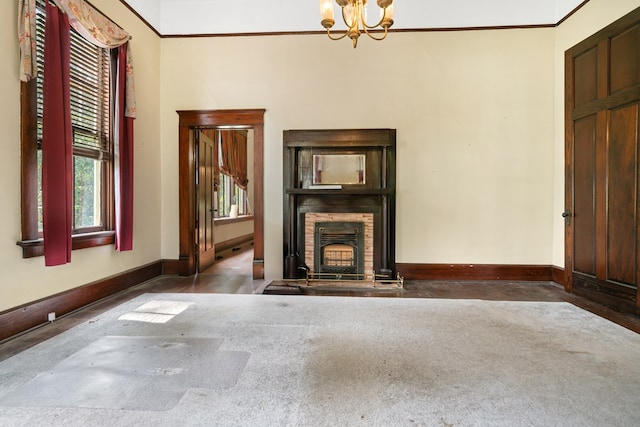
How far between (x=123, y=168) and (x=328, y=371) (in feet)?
10.8

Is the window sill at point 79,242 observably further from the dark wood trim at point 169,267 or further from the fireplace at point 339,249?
the fireplace at point 339,249

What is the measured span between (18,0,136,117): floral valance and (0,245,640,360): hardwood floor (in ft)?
6.81

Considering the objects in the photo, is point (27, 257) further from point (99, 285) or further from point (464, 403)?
point (464, 403)

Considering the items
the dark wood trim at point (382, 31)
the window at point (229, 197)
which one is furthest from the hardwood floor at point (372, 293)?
the dark wood trim at point (382, 31)

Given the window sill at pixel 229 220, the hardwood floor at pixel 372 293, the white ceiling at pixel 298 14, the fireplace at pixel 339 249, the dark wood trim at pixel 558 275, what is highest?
the white ceiling at pixel 298 14

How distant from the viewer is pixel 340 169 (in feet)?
15.1

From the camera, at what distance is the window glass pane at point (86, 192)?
11.1ft

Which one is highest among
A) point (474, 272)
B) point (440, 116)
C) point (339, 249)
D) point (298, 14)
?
point (298, 14)

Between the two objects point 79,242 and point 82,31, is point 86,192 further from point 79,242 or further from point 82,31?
point 82,31

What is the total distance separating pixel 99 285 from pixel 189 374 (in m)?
2.23

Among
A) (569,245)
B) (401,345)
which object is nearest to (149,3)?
(401,345)

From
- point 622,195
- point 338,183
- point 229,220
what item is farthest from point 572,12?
point 229,220

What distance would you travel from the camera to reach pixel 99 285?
3510 mm

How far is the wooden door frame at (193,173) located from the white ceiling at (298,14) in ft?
3.90
